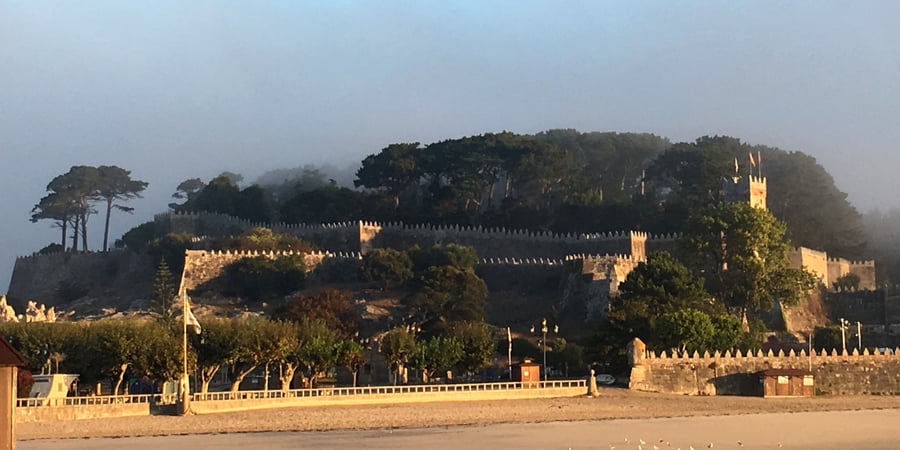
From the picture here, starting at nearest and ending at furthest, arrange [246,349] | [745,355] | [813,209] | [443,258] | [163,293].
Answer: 1. [246,349]
2. [745,355]
3. [443,258]
4. [163,293]
5. [813,209]

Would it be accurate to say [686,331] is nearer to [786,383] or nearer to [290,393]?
[786,383]

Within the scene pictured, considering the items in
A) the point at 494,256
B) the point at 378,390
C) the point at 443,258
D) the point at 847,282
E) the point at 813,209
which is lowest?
the point at 378,390

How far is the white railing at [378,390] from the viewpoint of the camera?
43156 mm

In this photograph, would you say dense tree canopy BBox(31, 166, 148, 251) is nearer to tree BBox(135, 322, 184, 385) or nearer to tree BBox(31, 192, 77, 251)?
tree BBox(31, 192, 77, 251)

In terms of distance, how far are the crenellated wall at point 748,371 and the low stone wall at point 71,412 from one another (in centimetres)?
2033

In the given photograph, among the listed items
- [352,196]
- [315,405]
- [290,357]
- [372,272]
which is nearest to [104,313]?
[372,272]

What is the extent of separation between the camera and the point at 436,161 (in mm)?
90562

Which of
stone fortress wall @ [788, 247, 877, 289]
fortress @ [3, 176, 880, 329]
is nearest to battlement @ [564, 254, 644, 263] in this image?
fortress @ [3, 176, 880, 329]

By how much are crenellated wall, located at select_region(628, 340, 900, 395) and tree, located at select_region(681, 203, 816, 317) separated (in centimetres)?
1502

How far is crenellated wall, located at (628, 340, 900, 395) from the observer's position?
48.8 meters

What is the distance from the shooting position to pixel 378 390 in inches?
1774

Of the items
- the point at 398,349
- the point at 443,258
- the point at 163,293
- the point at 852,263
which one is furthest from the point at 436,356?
the point at 852,263

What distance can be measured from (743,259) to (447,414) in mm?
32754

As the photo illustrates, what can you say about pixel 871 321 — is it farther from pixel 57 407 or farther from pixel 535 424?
pixel 57 407
